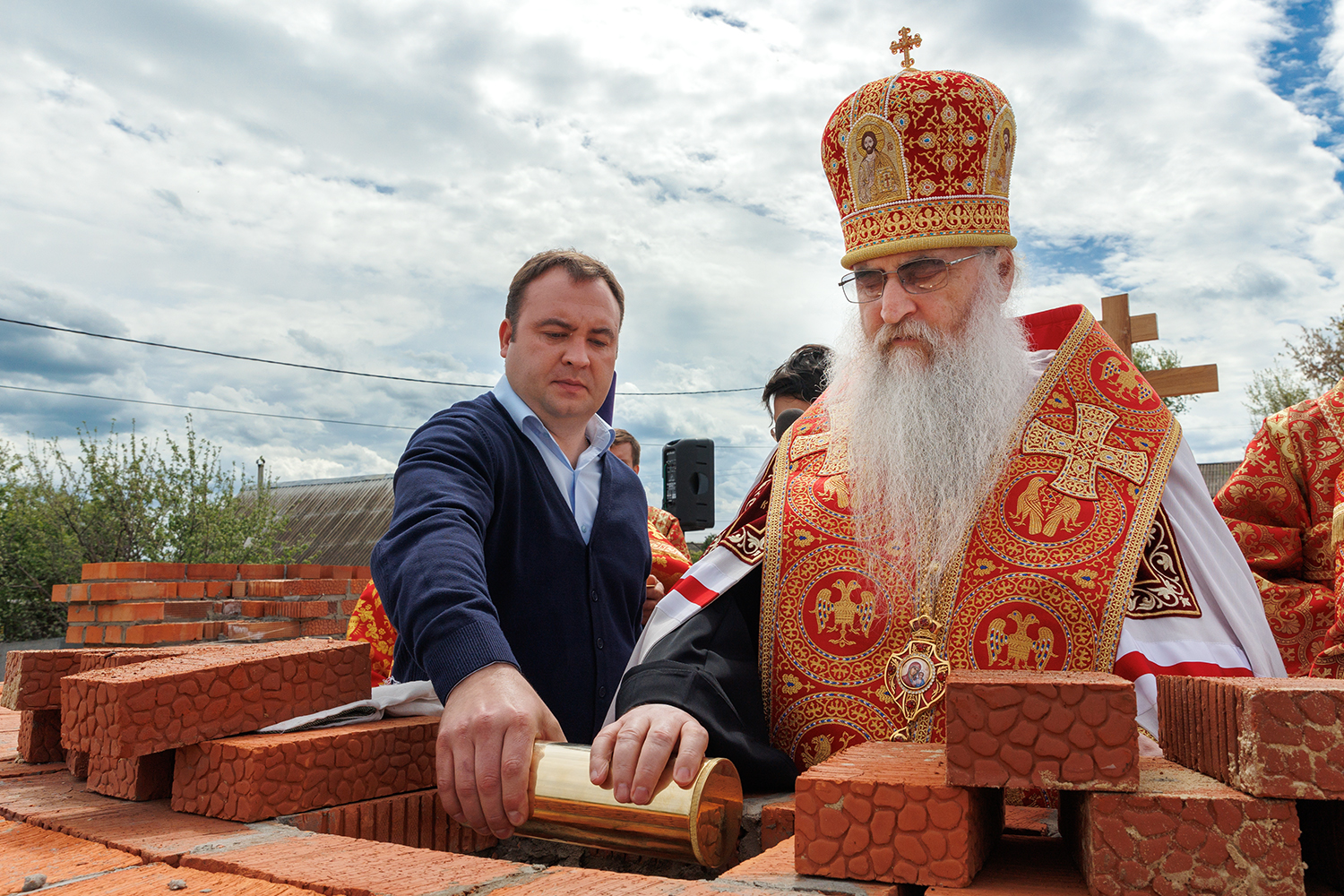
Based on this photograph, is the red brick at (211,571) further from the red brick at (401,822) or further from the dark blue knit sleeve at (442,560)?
the red brick at (401,822)

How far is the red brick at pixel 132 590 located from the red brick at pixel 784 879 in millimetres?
6582

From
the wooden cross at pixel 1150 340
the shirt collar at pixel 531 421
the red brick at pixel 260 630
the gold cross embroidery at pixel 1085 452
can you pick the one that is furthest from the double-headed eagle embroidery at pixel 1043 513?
the red brick at pixel 260 630

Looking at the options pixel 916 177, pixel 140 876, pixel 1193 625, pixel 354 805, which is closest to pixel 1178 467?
pixel 1193 625

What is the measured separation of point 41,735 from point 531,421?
1283 mm

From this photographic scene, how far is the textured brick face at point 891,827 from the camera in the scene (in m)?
1.02

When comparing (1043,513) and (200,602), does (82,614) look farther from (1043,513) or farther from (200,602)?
(1043,513)

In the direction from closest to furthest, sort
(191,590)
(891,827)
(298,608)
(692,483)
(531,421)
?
1. (891,827)
2. (531,421)
3. (191,590)
4. (298,608)
5. (692,483)

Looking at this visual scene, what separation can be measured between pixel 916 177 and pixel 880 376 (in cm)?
48

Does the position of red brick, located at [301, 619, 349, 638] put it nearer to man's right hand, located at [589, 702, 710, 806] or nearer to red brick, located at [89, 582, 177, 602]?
red brick, located at [89, 582, 177, 602]

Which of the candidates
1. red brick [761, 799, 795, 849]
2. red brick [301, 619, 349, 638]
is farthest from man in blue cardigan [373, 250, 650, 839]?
red brick [301, 619, 349, 638]

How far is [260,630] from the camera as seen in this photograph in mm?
6992

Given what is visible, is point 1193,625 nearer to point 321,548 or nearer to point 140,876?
point 140,876

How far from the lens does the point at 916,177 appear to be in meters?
2.22

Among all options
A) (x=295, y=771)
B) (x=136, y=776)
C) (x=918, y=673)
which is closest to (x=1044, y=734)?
(x=918, y=673)
